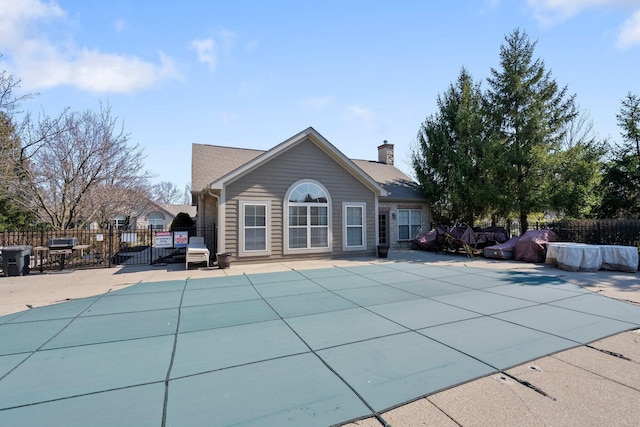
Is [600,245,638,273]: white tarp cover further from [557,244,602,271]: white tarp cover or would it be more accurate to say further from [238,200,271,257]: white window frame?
[238,200,271,257]: white window frame

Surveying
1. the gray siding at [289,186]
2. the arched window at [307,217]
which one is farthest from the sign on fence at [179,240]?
the arched window at [307,217]

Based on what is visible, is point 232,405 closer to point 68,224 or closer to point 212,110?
point 212,110

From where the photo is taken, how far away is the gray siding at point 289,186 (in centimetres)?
1129

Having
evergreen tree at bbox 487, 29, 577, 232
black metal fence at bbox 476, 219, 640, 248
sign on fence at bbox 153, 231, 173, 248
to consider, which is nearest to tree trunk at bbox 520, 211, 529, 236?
evergreen tree at bbox 487, 29, 577, 232

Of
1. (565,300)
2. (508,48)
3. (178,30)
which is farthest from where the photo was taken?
(508,48)

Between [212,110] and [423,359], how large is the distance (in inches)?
445

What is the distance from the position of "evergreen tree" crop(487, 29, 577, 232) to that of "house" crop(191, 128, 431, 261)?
7.25 m

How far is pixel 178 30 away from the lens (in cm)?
859

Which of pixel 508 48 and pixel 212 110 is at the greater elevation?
pixel 508 48

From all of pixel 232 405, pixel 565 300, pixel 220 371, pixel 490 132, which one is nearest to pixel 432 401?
pixel 232 405

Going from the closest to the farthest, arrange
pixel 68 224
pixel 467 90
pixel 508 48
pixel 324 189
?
1. pixel 324 189
2. pixel 68 224
3. pixel 508 48
4. pixel 467 90

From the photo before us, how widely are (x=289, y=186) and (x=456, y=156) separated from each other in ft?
34.2

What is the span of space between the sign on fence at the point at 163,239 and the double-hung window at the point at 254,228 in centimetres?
289

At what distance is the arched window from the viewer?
481 inches
